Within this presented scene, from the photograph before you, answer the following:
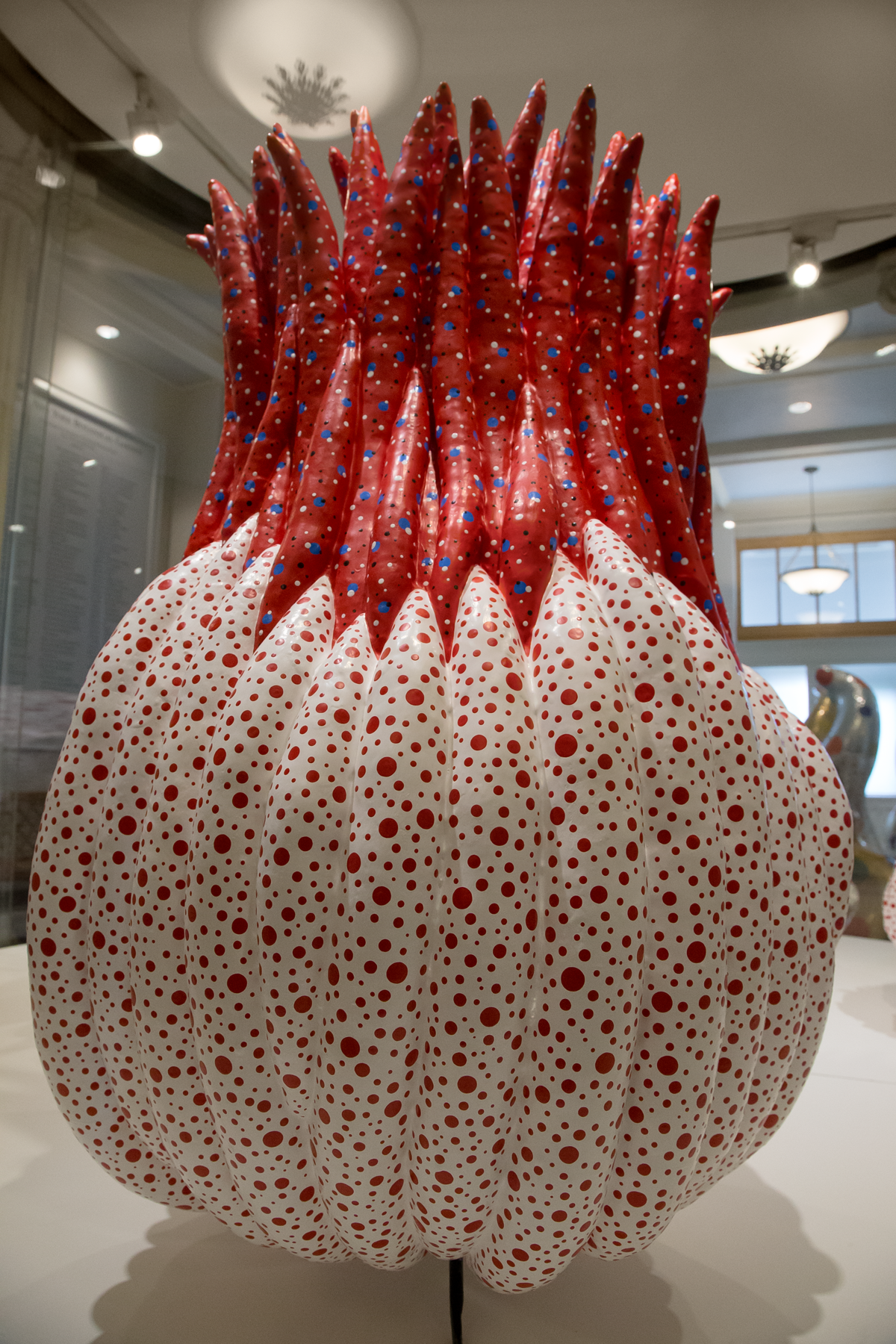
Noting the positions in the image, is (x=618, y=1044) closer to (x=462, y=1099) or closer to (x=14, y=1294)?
(x=462, y=1099)

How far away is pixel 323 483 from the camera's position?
722 millimetres

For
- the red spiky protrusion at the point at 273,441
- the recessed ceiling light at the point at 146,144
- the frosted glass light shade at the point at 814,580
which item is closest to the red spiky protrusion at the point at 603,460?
the red spiky protrusion at the point at 273,441

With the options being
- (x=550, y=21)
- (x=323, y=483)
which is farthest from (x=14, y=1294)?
(x=550, y=21)

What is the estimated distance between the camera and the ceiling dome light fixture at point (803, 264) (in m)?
2.48

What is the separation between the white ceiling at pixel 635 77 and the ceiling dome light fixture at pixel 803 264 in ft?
0.47

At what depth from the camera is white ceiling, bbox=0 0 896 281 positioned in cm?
173

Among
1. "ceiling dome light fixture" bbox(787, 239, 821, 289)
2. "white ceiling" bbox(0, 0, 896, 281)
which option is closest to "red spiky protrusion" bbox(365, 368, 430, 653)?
"white ceiling" bbox(0, 0, 896, 281)

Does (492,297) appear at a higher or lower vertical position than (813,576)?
lower

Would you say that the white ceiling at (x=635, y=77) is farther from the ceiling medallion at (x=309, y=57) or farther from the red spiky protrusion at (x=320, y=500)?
the red spiky protrusion at (x=320, y=500)

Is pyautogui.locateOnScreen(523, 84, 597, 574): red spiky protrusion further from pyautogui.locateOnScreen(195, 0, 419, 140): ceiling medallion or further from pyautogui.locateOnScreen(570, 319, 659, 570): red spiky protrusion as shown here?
pyautogui.locateOnScreen(195, 0, 419, 140): ceiling medallion

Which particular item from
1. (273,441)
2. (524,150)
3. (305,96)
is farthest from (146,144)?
(273,441)

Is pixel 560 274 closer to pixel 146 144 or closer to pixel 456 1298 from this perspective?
pixel 456 1298

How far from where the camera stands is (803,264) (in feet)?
8.29

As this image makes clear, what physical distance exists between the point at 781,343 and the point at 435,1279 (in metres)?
2.84
